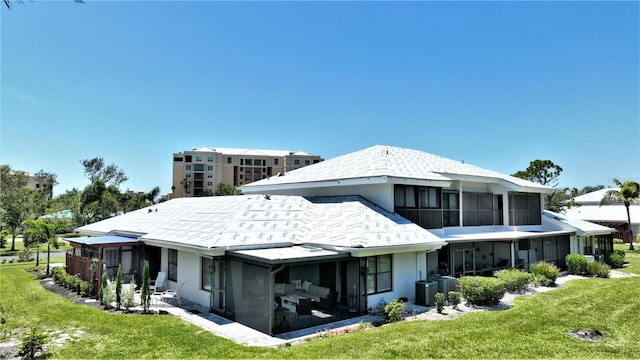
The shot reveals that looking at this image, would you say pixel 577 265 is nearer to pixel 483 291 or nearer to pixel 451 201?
pixel 451 201

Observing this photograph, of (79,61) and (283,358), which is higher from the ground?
(79,61)

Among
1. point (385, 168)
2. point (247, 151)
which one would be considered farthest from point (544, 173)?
point (247, 151)

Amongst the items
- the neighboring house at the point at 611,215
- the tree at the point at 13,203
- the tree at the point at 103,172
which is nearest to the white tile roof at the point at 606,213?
A: the neighboring house at the point at 611,215

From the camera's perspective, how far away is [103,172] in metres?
72.6

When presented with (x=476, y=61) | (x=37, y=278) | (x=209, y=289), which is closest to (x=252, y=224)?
(x=209, y=289)

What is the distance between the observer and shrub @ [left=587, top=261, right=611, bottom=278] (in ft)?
68.2

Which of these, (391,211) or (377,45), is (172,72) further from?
(391,211)

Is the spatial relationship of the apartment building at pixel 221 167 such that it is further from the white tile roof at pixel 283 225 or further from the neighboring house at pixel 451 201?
the white tile roof at pixel 283 225

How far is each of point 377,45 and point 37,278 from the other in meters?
22.5

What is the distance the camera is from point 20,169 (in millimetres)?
59719

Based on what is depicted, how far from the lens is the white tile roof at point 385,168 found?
703 inches

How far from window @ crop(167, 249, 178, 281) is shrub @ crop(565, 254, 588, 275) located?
74.2 ft

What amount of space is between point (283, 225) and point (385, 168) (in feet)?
19.6

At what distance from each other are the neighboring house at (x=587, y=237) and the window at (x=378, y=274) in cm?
1648
